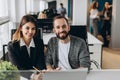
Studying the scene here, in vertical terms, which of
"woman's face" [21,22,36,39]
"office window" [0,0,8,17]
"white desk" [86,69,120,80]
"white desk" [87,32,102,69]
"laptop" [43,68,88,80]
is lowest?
"white desk" [87,32,102,69]

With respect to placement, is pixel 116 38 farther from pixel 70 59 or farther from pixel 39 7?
pixel 70 59

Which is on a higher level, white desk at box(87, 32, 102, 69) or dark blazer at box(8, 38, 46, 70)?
dark blazer at box(8, 38, 46, 70)

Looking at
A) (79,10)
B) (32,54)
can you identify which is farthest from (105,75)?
(79,10)

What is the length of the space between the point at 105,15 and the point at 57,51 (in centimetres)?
418

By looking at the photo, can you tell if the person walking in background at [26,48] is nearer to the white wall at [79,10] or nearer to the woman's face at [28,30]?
the woman's face at [28,30]

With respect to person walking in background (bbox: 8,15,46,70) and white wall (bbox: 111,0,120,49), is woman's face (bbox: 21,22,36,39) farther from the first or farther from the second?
white wall (bbox: 111,0,120,49)

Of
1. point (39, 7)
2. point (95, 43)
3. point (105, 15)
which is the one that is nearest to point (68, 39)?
point (95, 43)

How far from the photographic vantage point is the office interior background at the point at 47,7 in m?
3.26

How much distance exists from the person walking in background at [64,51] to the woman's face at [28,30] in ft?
0.46

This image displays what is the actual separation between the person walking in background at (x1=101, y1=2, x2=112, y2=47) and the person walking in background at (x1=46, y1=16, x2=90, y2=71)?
4064 mm

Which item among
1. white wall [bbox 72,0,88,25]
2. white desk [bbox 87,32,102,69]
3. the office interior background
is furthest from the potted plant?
white wall [bbox 72,0,88,25]

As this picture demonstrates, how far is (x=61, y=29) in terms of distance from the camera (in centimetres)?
159

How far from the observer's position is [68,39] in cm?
162

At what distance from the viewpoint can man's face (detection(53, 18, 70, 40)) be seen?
158 centimetres
